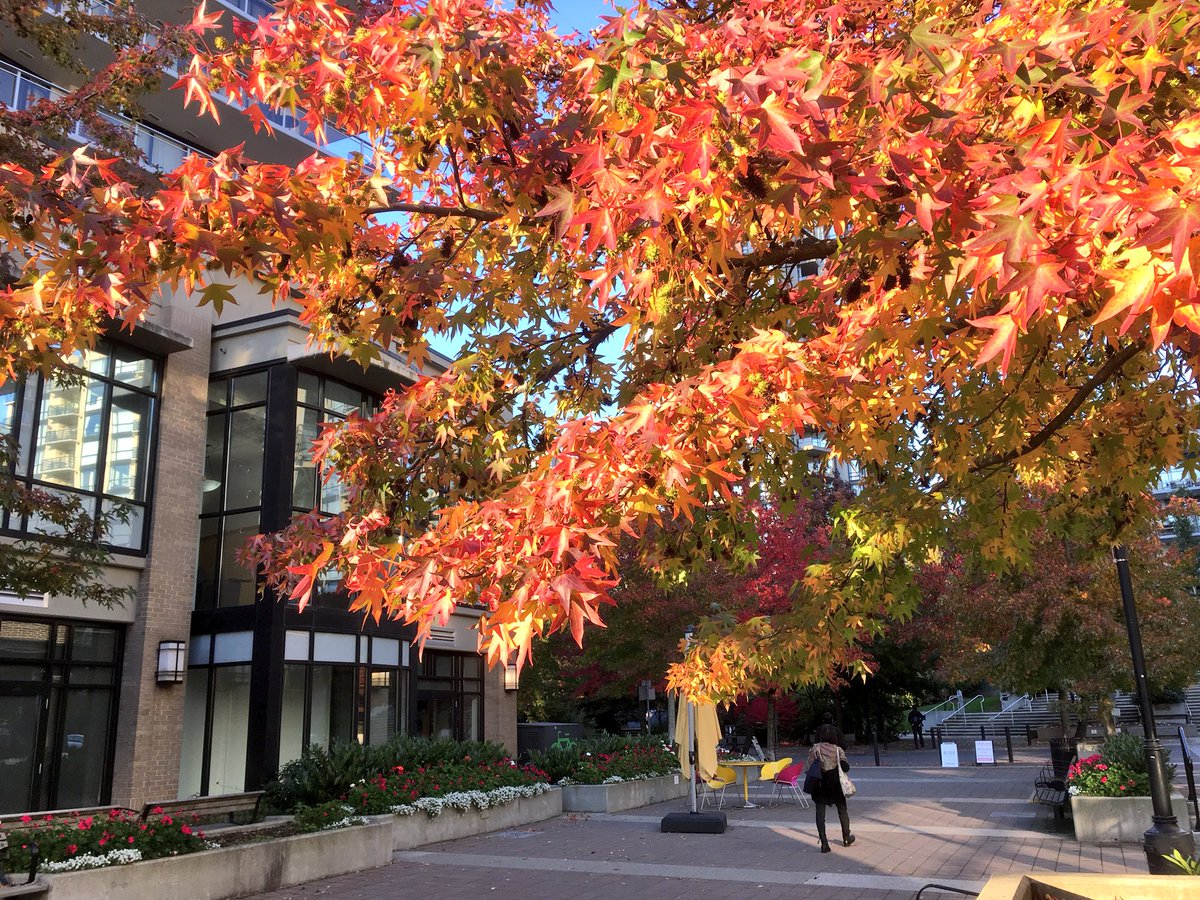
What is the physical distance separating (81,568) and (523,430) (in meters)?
6.60

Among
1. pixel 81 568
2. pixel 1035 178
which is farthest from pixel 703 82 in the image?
pixel 81 568

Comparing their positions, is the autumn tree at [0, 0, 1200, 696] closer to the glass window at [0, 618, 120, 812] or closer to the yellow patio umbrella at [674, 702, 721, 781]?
the yellow patio umbrella at [674, 702, 721, 781]

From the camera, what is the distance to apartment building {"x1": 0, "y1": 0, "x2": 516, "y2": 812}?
14281mm

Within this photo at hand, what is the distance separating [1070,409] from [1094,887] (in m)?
2.85

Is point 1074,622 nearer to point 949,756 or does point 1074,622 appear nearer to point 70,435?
point 949,756

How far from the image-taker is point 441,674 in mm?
20422

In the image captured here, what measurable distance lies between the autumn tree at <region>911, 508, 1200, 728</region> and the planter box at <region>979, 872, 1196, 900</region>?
1278 cm

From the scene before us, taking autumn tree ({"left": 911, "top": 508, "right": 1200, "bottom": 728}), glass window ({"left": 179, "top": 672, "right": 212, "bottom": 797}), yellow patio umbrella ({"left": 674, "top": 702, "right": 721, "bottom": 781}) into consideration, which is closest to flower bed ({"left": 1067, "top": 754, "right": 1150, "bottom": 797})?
yellow patio umbrella ({"left": 674, "top": 702, "right": 721, "bottom": 781})

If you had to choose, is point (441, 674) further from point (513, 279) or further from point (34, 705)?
point (513, 279)

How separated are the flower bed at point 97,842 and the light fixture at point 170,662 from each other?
6.04 meters

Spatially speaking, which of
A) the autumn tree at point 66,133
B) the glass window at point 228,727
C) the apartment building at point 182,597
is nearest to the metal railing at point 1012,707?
the apartment building at point 182,597

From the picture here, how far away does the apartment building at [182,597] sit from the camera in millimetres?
14281

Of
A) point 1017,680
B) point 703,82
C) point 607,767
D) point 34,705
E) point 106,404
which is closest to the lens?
point 703,82

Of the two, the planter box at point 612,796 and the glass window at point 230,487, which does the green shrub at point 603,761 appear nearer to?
the planter box at point 612,796
